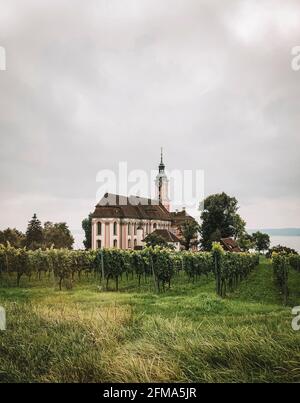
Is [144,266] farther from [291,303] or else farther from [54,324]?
[54,324]

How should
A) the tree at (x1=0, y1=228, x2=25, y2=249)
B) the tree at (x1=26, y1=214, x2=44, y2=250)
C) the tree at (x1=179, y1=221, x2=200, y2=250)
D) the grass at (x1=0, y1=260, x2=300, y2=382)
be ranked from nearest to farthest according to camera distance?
the grass at (x1=0, y1=260, x2=300, y2=382)
the tree at (x1=26, y1=214, x2=44, y2=250)
the tree at (x1=0, y1=228, x2=25, y2=249)
the tree at (x1=179, y1=221, x2=200, y2=250)

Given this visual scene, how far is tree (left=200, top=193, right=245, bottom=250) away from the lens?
122 ft

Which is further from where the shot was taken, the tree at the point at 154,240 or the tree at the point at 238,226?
the tree at the point at 154,240

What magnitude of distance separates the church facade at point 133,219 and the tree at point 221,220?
7.00m

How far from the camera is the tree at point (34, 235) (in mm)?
29245

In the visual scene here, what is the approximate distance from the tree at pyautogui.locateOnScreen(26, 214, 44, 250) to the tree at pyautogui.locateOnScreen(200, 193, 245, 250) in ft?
52.3

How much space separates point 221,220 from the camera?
3769 cm

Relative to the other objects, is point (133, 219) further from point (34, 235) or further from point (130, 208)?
point (34, 235)

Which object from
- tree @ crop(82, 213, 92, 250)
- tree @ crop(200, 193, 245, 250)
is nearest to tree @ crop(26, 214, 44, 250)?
tree @ crop(82, 213, 92, 250)

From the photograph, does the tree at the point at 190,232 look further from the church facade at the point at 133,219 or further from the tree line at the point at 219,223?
the tree line at the point at 219,223

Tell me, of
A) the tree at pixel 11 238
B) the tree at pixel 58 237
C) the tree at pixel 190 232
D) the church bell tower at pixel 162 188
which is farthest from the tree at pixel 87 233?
the church bell tower at pixel 162 188

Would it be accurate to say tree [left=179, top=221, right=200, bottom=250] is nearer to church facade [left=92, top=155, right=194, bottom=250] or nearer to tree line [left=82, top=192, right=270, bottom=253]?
church facade [left=92, top=155, right=194, bottom=250]

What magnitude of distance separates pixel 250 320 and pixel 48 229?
26391mm

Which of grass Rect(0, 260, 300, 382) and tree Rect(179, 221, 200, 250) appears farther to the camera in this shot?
tree Rect(179, 221, 200, 250)
